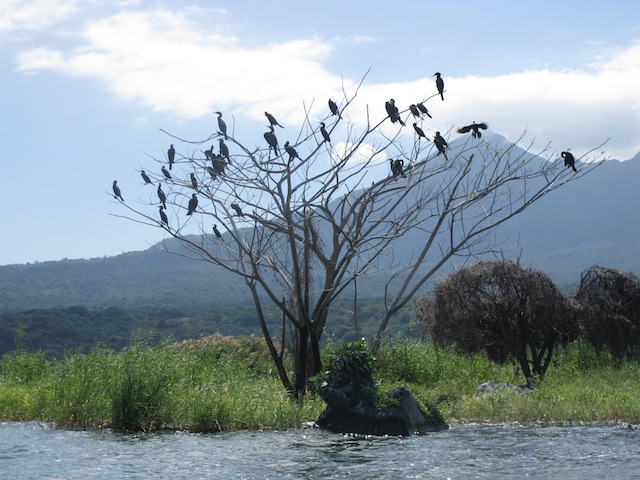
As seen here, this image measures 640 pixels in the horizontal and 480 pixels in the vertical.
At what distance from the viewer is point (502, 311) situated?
1617cm

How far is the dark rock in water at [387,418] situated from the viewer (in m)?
11.0

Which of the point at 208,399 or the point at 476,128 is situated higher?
the point at 476,128

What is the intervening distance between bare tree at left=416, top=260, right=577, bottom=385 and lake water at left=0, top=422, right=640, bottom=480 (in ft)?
15.8

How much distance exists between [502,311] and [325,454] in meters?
7.51

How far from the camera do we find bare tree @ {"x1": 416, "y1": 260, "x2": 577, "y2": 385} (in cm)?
Answer: 1589

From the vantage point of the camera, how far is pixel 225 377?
16.1 meters

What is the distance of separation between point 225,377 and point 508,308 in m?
5.67

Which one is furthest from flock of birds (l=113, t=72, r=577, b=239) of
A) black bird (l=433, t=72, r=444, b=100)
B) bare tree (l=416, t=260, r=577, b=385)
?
bare tree (l=416, t=260, r=577, b=385)

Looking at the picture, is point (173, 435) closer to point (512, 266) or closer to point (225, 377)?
point (225, 377)

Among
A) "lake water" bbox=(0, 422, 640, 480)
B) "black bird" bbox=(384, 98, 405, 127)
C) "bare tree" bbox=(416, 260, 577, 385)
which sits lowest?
"lake water" bbox=(0, 422, 640, 480)

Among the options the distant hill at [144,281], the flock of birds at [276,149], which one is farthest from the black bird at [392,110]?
the distant hill at [144,281]

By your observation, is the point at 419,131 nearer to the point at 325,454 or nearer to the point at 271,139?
the point at 271,139

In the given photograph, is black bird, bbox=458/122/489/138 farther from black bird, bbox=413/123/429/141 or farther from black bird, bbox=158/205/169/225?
black bird, bbox=158/205/169/225

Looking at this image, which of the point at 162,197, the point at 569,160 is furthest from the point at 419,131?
the point at 162,197
